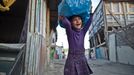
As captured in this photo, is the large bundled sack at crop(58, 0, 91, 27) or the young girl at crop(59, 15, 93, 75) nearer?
the young girl at crop(59, 15, 93, 75)

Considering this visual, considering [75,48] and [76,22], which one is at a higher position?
[76,22]

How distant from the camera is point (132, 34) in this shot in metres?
9.48

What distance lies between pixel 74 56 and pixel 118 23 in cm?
1423

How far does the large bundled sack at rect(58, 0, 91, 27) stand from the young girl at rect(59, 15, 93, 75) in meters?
0.08

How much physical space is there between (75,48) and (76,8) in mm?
561

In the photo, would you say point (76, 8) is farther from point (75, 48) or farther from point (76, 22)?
point (75, 48)

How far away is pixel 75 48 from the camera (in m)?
2.74

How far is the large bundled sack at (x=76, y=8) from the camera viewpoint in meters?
2.82

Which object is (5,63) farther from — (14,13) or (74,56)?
(14,13)

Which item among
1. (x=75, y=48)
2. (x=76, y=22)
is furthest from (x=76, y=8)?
(x=75, y=48)

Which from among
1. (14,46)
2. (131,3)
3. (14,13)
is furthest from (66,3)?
(131,3)

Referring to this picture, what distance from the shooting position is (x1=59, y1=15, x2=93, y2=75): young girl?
8.77ft

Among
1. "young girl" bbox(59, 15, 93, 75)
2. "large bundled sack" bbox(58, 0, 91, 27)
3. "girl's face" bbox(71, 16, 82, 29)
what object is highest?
"large bundled sack" bbox(58, 0, 91, 27)

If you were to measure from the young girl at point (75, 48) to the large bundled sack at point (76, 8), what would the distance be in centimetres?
8
